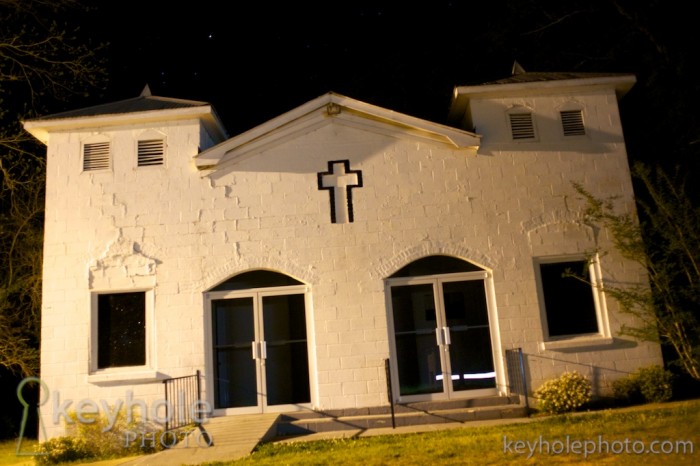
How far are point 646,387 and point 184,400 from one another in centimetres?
789

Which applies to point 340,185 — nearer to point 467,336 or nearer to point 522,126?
point 467,336

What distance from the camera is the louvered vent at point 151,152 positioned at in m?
12.1

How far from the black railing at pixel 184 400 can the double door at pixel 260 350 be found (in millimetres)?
369

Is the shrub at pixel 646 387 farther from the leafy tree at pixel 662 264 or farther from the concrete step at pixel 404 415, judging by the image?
the concrete step at pixel 404 415

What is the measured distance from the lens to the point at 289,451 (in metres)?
8.87

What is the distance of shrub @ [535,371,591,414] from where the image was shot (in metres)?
10.4

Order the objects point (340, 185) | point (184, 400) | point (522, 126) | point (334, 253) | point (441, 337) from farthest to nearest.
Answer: point (522, 126)
point (340, 185)
point (334, 253)
point (441, 337)
point (184, 400)

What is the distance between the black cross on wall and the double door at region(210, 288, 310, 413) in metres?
1.58

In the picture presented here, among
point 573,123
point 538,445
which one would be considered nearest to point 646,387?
point 538,445

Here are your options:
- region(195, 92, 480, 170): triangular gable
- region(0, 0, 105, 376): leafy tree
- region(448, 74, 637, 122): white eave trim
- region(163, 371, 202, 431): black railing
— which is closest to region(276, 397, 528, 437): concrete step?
region(163, 371, 202, 431): black railing

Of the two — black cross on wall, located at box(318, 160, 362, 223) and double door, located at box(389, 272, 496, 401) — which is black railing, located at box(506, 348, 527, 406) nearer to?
double door, located at box(389, 272, 496, 401)

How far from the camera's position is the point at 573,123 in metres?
12.2

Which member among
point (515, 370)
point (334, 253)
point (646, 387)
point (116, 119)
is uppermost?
point (116, 119)

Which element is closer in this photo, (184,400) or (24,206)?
(184,400)
